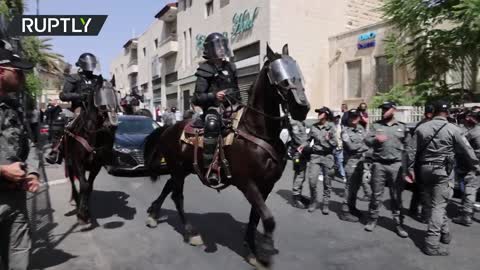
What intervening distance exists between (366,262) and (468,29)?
12722 millimetres

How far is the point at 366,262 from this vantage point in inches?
197

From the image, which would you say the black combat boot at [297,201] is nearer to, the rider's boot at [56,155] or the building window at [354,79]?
the rider's boot at [56,155]

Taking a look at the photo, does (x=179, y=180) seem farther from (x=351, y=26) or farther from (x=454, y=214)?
(x=351, y=26)

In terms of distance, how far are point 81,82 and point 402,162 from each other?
5.13m

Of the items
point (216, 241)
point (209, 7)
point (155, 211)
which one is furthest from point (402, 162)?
point (209, 7)

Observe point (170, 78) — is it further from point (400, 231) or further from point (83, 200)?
point (400, 231)

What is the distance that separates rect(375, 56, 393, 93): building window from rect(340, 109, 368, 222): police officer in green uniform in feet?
46.4

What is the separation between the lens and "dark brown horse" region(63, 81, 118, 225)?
6.15 m

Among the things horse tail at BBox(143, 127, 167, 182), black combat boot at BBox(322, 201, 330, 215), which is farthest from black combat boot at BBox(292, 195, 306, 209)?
horse tail at BBox(143, 127, 167, 182)

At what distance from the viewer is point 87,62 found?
663 cm

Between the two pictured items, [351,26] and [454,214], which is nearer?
[454,214]

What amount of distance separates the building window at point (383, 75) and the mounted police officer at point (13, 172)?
19.9 meters

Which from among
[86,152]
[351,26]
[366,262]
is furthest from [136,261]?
[351,26]

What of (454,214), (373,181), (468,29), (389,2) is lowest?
(454,214)
